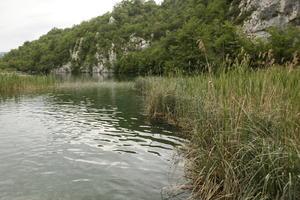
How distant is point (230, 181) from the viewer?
13.6ft

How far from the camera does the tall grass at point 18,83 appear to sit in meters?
25.6

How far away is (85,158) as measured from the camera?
25.2 feet

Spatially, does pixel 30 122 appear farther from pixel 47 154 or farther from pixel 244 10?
pixel 244 10

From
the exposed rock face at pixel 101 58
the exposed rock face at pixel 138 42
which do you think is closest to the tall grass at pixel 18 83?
the exposed rock face at pixel 101 58

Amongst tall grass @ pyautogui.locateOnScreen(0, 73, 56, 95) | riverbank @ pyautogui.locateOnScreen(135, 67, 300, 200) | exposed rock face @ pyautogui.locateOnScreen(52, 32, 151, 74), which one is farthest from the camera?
exposed rock face @ pyautogui.locateOnScreen(52, 32, 151, 74)

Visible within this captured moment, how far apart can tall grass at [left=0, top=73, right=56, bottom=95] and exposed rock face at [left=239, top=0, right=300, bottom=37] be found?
118 ft

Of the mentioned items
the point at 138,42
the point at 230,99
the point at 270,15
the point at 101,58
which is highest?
the point at 138,42

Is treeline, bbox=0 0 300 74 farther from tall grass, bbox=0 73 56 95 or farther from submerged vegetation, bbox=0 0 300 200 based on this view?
tall grass, bbox=0 73 56 95

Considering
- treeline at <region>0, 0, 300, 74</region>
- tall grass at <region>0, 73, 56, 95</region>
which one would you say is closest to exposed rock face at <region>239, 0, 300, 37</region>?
treeline at <region>0, 0, 300, 74</region>

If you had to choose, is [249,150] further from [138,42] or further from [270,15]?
[138,42]

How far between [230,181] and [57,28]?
18846cm

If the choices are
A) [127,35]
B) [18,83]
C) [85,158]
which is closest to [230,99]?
[85,158]

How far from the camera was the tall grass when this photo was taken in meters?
25.6

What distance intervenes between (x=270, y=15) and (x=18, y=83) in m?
45.7
